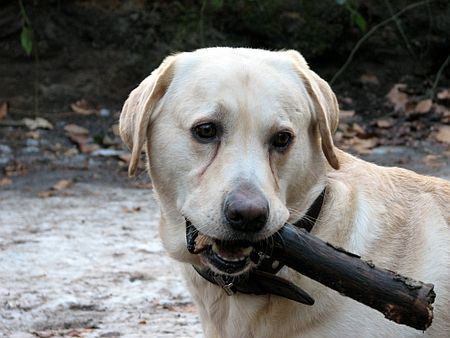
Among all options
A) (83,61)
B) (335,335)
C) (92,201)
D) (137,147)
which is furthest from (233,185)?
(83,61)

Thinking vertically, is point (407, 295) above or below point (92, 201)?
above

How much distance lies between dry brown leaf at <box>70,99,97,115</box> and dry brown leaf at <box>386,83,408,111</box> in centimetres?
252

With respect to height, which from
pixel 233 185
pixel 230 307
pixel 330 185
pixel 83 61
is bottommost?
pixel 83 61

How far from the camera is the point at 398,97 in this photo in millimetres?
8031

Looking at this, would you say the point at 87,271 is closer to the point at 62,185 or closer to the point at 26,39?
the point at 62,185

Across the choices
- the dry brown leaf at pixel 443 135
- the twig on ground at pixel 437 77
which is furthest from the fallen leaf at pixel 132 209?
the twig on ground at pixel 437 77

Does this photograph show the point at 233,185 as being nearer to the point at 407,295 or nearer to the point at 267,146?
the point at 267,146

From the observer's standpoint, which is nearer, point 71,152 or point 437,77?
point 71,152

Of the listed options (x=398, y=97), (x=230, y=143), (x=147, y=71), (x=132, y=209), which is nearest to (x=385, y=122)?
(x=398, y=97)

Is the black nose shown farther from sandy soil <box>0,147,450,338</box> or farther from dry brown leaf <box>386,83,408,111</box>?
dry brown leaf <box>386,83,408,111</box>

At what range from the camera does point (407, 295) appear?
2412 mm

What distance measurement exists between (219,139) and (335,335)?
0.72m

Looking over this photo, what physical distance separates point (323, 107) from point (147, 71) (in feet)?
17.0

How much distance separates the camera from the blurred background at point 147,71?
22.1 ft
